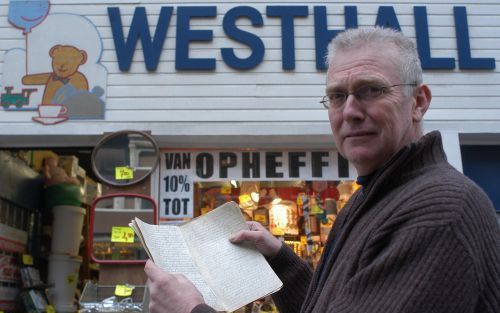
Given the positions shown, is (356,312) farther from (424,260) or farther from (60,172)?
(60,172)

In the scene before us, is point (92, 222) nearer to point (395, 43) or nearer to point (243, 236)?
point (243, 236)

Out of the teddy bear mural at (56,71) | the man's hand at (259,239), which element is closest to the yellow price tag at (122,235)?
the teddy bear mural at (56,71)

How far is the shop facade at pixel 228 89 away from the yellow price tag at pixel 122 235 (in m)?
0.45

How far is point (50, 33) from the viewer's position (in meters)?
5.09

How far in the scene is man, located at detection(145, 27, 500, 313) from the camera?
95 centimetres

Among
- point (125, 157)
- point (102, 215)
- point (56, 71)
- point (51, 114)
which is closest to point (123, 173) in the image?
point (125, 157)

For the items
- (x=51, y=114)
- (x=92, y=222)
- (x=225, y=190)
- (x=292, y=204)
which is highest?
(x=51, y=114)

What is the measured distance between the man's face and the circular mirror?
3.56m

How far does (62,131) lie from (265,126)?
75.5 inches

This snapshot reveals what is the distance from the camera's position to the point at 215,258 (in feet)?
4.84

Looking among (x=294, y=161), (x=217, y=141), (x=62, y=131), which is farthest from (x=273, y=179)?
(x=62, y=131)

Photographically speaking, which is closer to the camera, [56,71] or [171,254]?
[171,254]

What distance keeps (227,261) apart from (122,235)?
10.1 feet

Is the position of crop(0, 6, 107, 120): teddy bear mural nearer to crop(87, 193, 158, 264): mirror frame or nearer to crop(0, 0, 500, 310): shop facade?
crop(0, 0, 500, 310): shop facade
